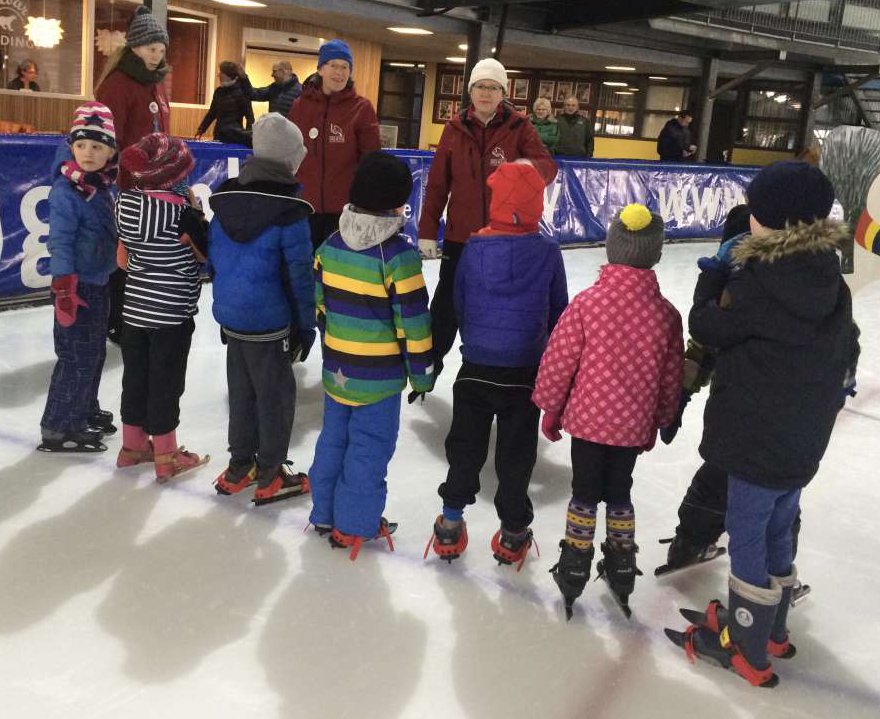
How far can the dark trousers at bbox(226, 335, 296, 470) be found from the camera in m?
2.67

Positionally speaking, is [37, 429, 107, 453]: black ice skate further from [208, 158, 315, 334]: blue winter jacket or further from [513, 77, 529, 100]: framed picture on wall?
[513, 77, 529, 100]: framed picture on wall

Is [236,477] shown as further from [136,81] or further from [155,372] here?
[136,81]

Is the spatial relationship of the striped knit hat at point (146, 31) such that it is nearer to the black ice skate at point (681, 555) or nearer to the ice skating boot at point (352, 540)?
the ice skating boot at point (352, 540)

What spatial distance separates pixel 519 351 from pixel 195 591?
1.05 m

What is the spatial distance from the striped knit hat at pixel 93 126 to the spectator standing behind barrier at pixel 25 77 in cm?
737

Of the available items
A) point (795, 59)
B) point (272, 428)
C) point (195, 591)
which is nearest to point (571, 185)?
point (272, 428)

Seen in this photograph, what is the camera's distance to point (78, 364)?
3035 mm

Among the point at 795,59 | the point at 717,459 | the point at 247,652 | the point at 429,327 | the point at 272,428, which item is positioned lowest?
the point at 247,652

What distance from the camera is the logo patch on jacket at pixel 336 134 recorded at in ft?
12.5

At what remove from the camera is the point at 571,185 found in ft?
28.9

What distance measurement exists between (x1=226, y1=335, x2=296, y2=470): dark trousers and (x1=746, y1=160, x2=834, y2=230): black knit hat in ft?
4.83

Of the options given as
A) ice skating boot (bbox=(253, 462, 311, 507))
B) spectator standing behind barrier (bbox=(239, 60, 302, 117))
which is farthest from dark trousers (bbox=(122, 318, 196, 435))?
spectator standing behind barrier (bbox=(239, 60, 302, 117))

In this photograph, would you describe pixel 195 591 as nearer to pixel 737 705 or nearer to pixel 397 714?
pixel 397 714

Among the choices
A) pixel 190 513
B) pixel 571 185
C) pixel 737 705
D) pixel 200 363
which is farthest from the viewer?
pixel 571 185
